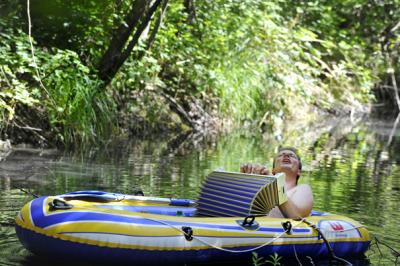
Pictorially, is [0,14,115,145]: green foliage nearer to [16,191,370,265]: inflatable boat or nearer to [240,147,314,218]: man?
[240,147,314,218]: man

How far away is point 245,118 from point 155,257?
12.3m

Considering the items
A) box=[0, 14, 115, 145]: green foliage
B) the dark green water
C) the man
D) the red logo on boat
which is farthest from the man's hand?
box=[0, 14, 115, 145]: green foliage

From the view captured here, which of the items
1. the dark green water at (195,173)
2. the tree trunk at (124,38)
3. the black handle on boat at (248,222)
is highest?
the tree trunk at (124,38)

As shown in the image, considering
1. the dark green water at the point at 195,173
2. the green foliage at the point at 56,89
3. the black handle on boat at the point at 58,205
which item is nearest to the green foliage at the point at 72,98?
the green foliage at the point at 56,89

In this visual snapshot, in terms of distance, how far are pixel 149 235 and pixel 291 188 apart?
1499 millimetres

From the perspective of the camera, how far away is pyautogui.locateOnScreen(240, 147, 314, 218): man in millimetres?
5648

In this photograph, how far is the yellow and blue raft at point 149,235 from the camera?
15.4ft

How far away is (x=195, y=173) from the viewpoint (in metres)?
9.47

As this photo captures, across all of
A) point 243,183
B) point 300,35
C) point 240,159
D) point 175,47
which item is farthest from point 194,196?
point 300,35

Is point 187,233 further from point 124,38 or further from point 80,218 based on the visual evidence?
point 124,38

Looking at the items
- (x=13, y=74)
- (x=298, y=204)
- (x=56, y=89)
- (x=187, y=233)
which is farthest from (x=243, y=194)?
(x=56, y=89)

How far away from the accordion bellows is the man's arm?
11 cm

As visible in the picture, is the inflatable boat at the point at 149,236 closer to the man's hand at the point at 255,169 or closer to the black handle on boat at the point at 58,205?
the black handle on boat at the point at 58,205

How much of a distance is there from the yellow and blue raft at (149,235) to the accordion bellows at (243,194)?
16 centimetres
